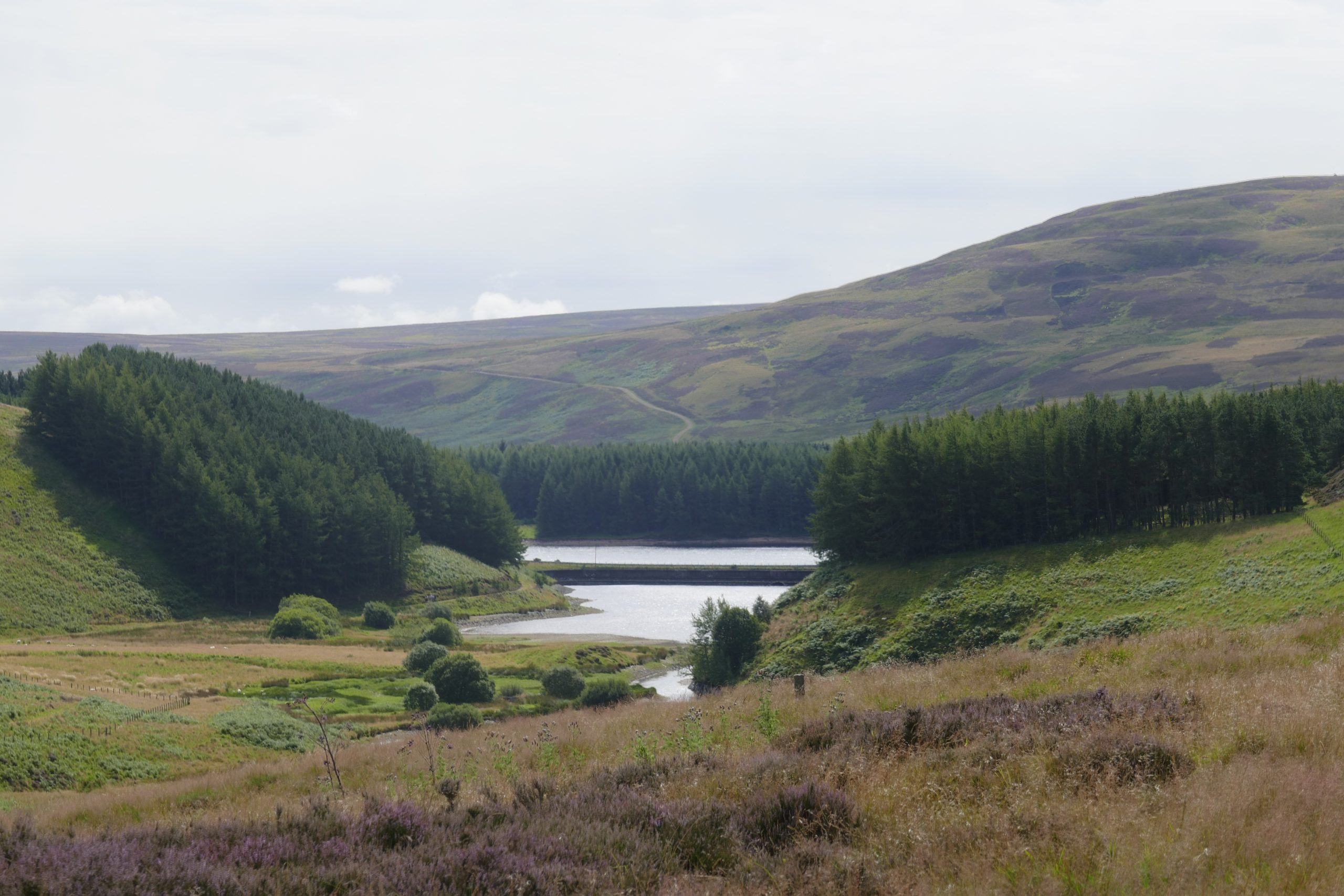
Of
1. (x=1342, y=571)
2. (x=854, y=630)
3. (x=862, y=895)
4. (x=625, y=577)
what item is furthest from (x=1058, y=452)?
(x=625, y=577)

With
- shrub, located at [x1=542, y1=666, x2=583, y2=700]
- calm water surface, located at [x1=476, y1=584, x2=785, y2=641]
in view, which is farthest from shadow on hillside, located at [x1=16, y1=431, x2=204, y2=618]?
shrub, located at [x1=542, y1=666, x2=583, y2=700]

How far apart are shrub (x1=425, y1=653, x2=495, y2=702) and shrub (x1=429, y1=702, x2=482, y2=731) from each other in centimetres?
1198

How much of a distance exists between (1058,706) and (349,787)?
1208 cm

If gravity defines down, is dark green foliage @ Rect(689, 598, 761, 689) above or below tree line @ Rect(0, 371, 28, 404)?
below

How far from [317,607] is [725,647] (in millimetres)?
52105

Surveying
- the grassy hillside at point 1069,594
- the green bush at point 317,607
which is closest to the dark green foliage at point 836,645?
the grassy hillside at point 1069,594

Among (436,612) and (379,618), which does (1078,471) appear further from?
(379,618)

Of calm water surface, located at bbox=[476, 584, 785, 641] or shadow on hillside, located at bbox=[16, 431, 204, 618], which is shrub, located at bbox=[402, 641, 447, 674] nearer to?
calm water surface, located at bbox=[476, 584, 785, 641]

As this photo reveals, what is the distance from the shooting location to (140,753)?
40.6 meters

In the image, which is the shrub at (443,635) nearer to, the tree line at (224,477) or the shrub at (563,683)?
the shrub at (563,683)

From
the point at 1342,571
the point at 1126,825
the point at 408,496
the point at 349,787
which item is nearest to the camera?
the point at 1126,825

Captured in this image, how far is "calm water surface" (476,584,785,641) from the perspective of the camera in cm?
11925

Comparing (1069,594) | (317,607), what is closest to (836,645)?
(1069,594)

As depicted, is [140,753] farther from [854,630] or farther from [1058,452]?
[1058,452]
